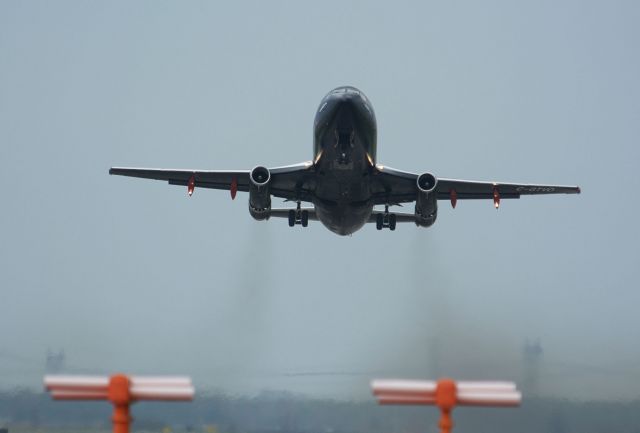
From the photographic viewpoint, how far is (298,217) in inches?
1886

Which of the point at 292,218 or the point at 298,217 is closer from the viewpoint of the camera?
the point at 298,217

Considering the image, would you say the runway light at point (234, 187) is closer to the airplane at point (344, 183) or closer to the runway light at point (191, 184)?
the airplane at point (344, 183)

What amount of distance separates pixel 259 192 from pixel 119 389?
32.8 meters

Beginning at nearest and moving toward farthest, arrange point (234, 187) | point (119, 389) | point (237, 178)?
point (119, 389) < point (234, 187) < point (237, 178)

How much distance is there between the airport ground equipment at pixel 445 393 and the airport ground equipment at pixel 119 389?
1776 millimetres

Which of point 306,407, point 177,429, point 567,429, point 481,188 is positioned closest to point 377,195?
point 481,188

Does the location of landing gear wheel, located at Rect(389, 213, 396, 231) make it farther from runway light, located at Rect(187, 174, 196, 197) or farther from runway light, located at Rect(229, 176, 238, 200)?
runway light, located at Rect(187, 174, 196, 197)

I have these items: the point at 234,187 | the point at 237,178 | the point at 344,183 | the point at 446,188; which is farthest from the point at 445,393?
the point at 446,188

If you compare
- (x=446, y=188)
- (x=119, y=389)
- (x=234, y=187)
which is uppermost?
(x=446, y=188)

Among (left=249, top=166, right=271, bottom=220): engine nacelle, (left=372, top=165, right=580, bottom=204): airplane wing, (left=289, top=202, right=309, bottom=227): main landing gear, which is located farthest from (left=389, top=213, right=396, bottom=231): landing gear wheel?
(left=249, top=166, right=271, bottom=220): engine nacelle

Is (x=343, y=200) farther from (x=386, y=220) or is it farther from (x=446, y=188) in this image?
(x=446, y=188)

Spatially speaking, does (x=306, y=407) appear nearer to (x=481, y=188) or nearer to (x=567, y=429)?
(x=567, y=429)

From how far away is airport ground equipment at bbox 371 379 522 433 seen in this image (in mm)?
8922

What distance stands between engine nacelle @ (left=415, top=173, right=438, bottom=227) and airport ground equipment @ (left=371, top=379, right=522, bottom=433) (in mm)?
33581
